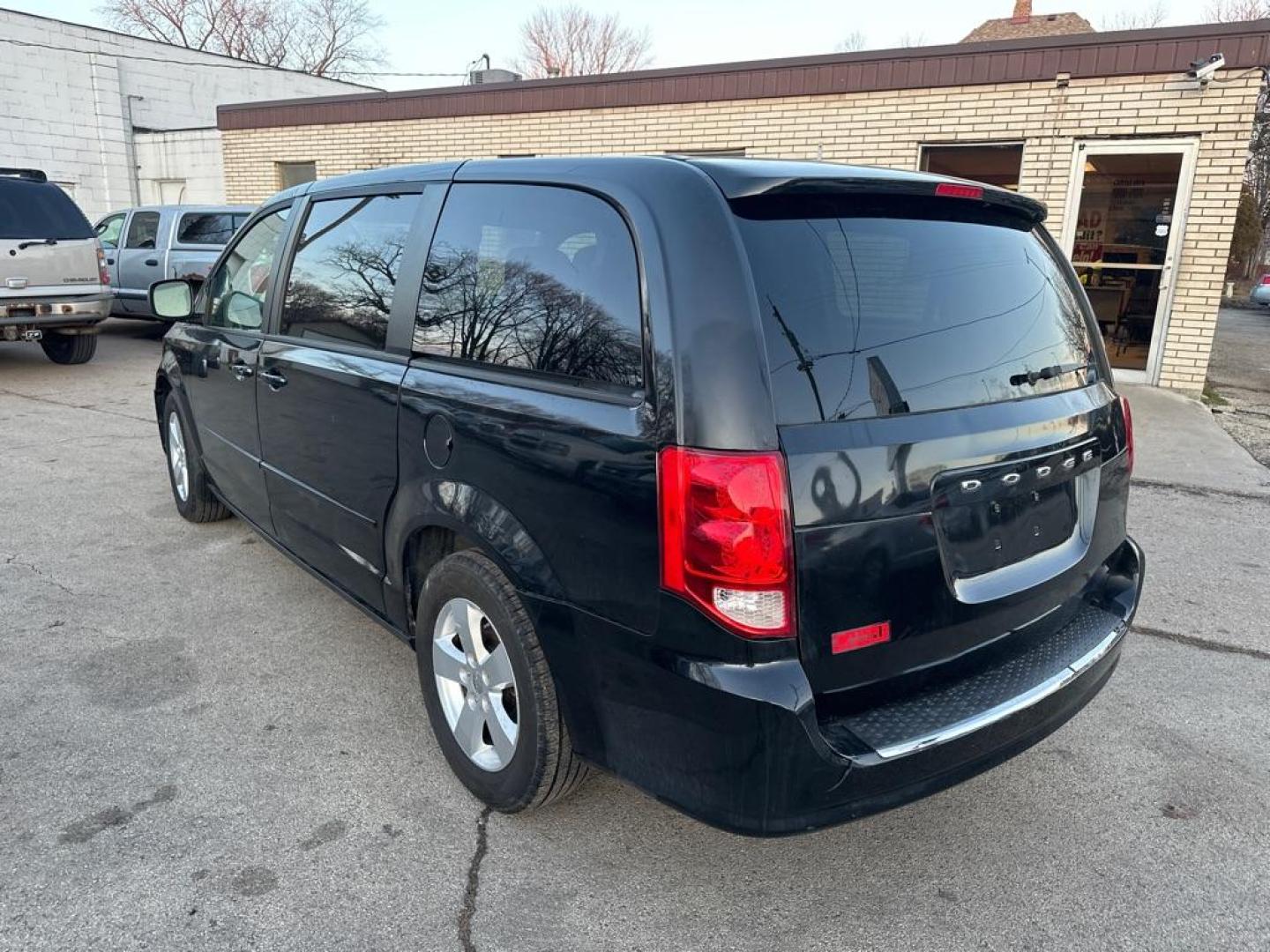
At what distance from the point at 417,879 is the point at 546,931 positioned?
39cm

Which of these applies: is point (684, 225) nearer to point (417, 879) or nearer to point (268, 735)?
point (417, 879)

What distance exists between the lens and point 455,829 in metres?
2.55

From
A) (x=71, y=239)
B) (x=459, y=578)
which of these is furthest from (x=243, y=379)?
(x=71, y=239)

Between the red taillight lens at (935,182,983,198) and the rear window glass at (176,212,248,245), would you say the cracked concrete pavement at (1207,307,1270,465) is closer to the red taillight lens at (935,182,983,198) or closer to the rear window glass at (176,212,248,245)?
the red taillight lens at (935,182,983,198)

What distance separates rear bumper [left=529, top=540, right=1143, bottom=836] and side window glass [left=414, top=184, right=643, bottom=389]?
644 millimetres

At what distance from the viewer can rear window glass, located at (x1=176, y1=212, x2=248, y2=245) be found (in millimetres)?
12188

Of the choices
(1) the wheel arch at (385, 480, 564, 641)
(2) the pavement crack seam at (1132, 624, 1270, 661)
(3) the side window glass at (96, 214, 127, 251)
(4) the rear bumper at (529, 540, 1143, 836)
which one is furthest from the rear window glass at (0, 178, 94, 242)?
(2) the pavement crack seam at (1132, 624, 1270, 661)

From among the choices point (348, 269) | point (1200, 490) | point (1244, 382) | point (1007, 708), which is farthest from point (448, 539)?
point (1244, 382)

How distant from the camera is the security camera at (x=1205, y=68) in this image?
853 centimetres

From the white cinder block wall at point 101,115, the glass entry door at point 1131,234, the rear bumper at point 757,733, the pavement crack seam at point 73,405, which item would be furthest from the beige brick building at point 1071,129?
the white cinder block wall at point 101,115

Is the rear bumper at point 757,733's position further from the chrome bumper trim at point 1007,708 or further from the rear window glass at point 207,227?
the rear window glass at point 207,227

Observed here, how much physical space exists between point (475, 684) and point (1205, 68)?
377 inches

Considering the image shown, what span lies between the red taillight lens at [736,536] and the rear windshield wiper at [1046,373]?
846mm

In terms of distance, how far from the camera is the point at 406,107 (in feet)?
44.1
